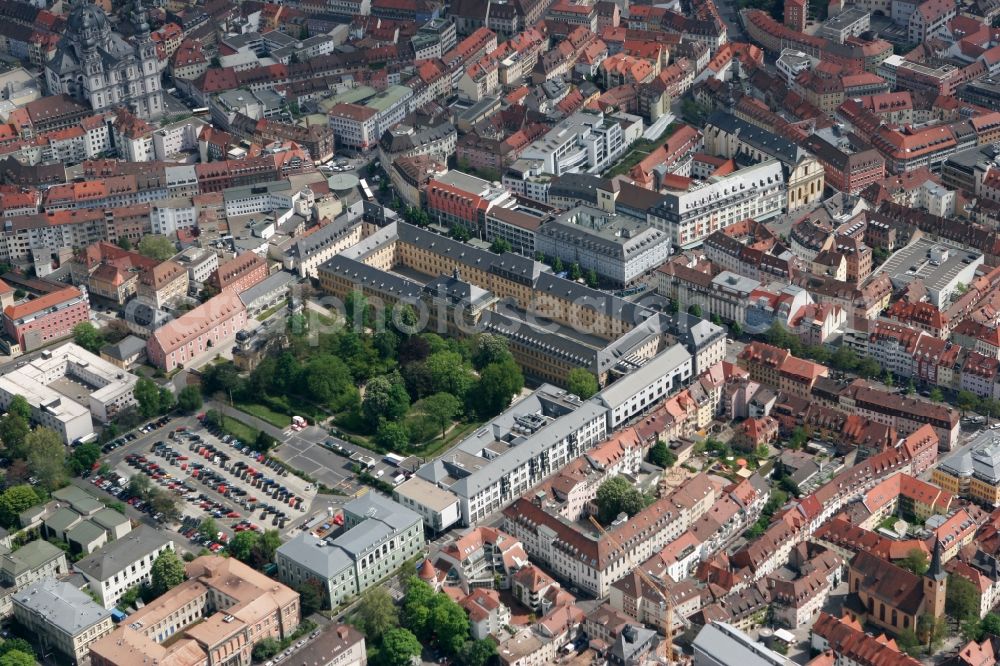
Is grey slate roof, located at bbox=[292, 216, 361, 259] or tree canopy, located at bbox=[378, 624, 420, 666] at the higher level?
grey slate roof, located at bbox=[292, 216, 361, 259]

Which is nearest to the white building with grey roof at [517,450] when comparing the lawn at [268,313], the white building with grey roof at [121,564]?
the white building with grey roof at [121,564]

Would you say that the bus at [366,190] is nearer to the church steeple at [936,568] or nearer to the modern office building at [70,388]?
the modern office building at [70,388]

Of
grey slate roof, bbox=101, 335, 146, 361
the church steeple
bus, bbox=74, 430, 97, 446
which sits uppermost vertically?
the church steeple

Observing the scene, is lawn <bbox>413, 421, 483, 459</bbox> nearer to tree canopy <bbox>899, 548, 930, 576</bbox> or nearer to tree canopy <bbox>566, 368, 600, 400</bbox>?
tree canopy <bbox>566, 368, 600, 400</bbox>

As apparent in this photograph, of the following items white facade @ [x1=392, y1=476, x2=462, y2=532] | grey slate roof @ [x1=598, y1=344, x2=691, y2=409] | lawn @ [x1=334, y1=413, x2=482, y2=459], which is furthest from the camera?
grey slate roof @ [x1=598, y1=344, x2=691, y2=409]

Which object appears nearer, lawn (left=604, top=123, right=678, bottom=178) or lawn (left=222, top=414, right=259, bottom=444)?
lawn (left=222, top=414, right=259, bottom=444)

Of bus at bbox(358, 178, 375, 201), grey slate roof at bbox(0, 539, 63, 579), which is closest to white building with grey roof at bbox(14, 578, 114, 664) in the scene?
grey slate roof at bbox(0, 539, 63, 579)

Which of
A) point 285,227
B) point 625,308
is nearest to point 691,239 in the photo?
point 625,308
